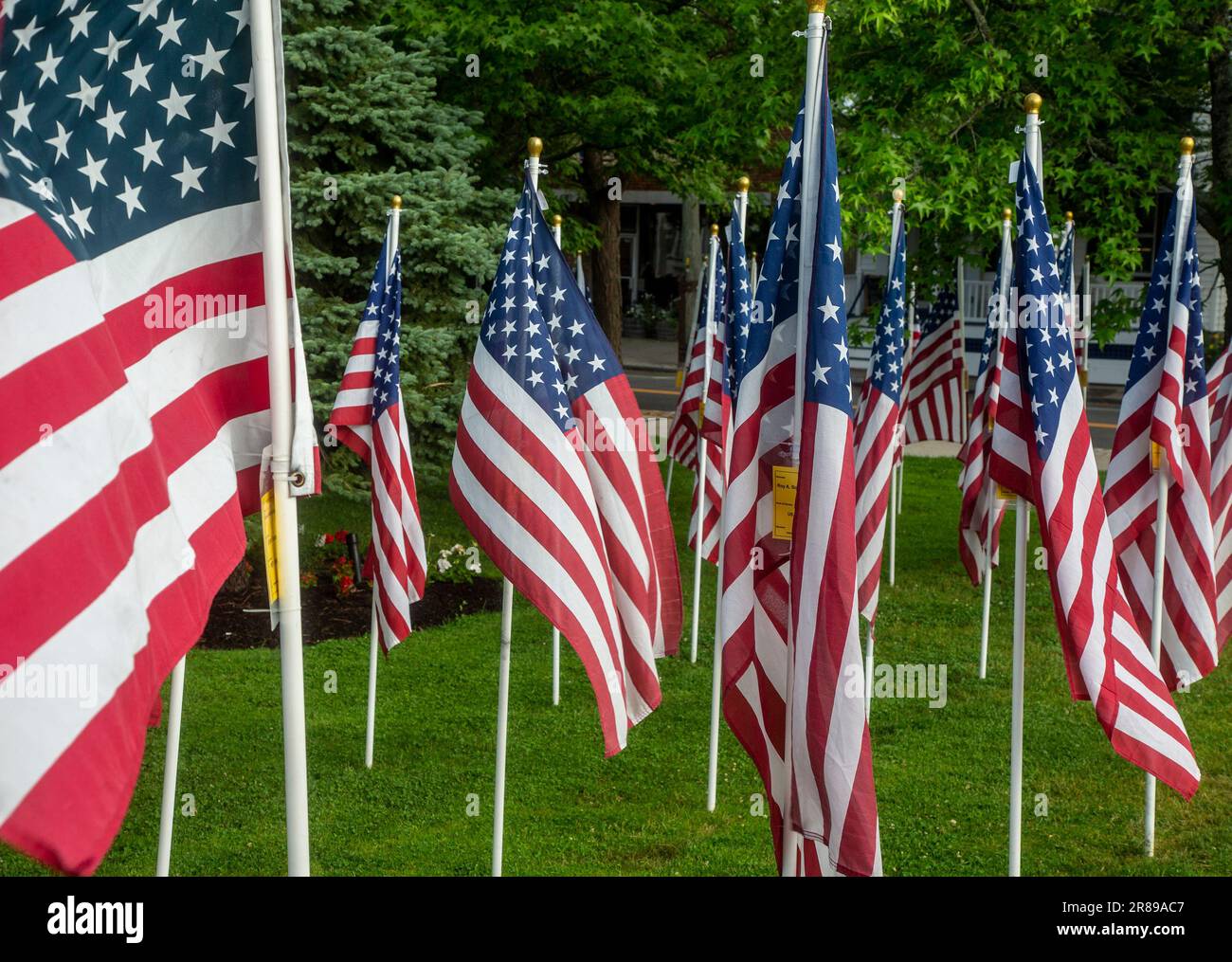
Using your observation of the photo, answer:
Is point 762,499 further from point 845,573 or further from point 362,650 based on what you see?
point 362,650

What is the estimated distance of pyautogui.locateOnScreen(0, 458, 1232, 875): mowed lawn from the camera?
8.44 m

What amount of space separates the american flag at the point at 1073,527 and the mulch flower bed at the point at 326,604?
880cm

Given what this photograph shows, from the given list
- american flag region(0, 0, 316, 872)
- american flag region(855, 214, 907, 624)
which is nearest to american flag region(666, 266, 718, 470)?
american flag region(855, 214, 907, 624)

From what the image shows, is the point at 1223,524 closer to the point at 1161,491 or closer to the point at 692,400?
the point at 1161,491

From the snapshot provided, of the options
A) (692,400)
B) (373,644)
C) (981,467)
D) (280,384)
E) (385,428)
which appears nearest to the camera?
(280,384)

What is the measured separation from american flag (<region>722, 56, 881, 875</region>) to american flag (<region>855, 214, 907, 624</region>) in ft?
12.4

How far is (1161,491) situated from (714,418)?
12.0 ft

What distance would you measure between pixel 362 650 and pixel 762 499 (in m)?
8.06

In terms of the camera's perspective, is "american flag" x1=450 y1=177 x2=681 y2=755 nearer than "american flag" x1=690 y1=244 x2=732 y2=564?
Yes

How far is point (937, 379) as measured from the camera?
16.2 meters

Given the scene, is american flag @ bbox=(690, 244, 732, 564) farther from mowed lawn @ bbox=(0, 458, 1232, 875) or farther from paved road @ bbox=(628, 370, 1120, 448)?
paved road @ bbox=(628, 370, 1120, 448)

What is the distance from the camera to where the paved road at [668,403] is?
2750cm

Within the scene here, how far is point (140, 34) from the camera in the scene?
4.34 meters

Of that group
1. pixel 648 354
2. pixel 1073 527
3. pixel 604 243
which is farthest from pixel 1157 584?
pixel 648 354
